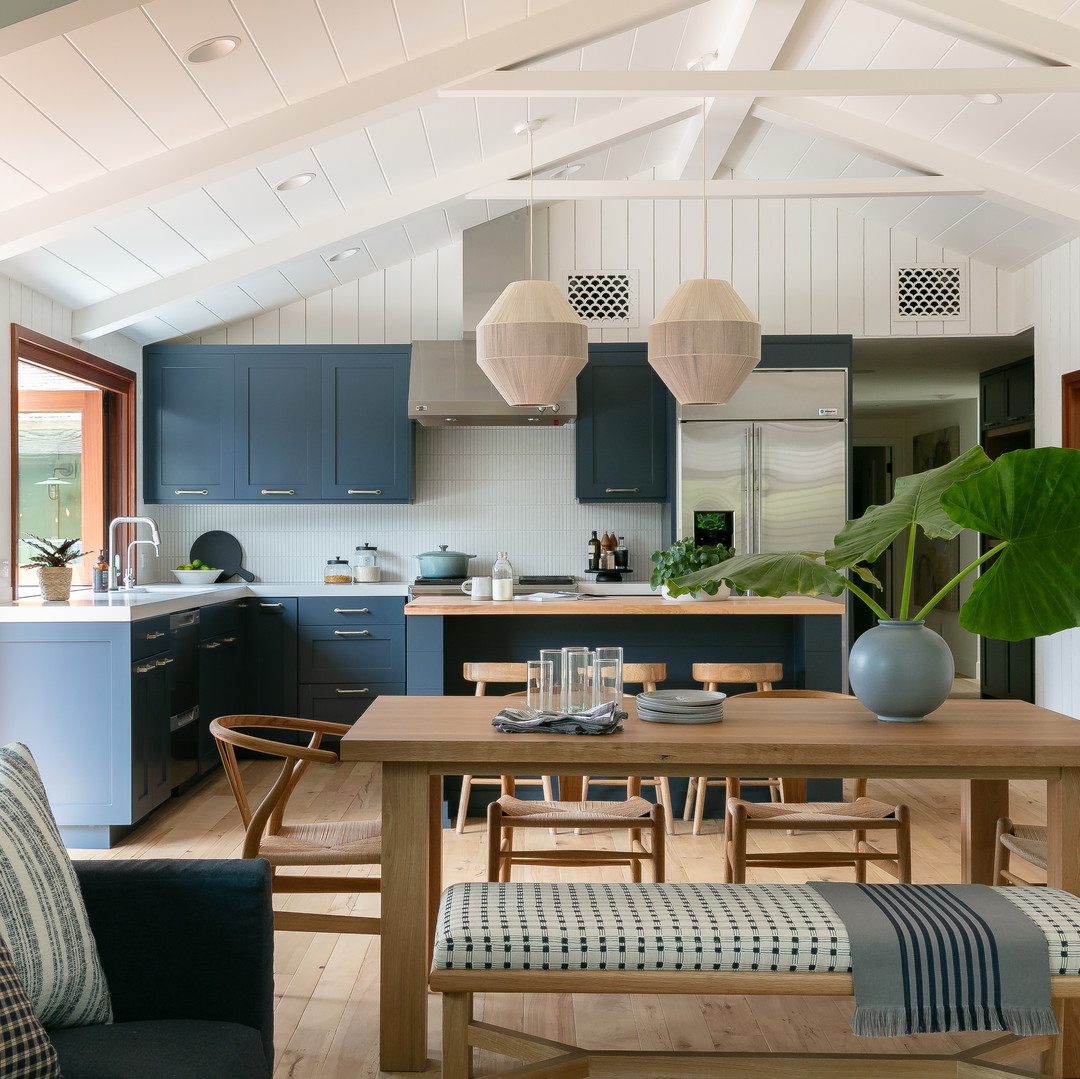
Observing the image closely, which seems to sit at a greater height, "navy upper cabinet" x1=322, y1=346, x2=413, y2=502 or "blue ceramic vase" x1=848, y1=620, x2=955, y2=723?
"navy upper cabinet" x1=322, y1=346, x2=413, y2=502

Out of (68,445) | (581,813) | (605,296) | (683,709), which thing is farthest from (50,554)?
(605,296)

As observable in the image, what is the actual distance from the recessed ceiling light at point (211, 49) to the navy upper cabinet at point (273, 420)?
2.98 meters

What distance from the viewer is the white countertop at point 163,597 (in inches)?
166

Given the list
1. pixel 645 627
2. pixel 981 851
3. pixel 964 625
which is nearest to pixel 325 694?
pixel 645 627

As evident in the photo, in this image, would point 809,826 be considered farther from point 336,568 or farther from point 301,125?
point 336,568

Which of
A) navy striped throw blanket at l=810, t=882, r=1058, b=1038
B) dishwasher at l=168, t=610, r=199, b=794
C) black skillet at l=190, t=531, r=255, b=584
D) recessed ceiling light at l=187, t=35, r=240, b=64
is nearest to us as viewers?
navy striped throw blanket at l=810, t=882, r=1058, b=1038

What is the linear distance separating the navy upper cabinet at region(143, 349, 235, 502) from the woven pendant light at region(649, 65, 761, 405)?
3.65 metres

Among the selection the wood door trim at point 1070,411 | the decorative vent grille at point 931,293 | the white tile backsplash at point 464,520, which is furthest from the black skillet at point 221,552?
the wood door trim at point 1070,411

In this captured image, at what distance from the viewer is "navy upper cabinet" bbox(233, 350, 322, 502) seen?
21.4ft

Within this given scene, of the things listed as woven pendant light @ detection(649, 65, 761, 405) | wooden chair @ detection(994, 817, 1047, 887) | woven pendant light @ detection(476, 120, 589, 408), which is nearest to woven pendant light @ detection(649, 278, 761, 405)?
woven pendant light @ detection(649, 65, 761, 405)

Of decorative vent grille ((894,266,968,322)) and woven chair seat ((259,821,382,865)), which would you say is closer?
woven chair seat ((259,821,382,865))

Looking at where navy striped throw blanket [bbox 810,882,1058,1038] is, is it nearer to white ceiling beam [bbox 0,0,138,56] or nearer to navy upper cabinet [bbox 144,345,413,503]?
white ceiling beam [bbox 0,0,138,56]

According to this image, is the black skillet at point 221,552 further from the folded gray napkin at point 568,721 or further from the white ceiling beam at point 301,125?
the folded gray napkin at point 568,721

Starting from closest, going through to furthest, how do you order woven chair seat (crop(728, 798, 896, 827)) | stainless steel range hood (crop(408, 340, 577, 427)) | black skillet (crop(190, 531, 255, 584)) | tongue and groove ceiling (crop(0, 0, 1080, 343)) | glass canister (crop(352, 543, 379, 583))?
woven chair seat (crop(728, 798, 896, 827))
tongue and groove ceiling (crop(0, 0, 1080, 343))
stainless steel range hood (crop(408, 340, 577, 427))
glass canister (crop(352, 543, 379, 583))
black skillet (crop(190, 531, 255, 584))
